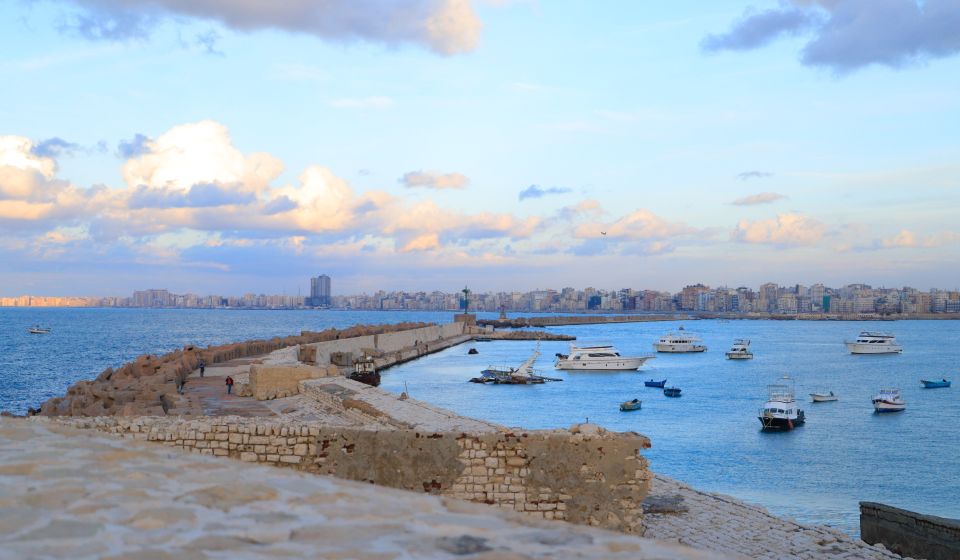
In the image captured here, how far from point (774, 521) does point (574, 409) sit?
974 inches

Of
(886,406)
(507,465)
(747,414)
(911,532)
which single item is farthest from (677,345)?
(507,465)

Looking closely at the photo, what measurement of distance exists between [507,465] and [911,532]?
9.11 m

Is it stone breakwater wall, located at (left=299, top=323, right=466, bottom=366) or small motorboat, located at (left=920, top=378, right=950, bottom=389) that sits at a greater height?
stone breakwater wall, located at (left=299, top=323, right=466, bottom=366)

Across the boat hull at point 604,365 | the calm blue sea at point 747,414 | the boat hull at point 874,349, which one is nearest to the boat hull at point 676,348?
the calm blue sea at point 747,414

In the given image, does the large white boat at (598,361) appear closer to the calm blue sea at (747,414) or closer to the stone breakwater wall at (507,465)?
the calm blue sea at (747,414)

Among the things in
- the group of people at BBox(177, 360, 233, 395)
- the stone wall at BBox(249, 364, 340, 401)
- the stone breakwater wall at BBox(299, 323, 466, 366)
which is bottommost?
the stone breakwater wall at BBox(299, 323, 466, 366)

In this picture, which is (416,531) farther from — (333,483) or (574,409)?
(574,409)

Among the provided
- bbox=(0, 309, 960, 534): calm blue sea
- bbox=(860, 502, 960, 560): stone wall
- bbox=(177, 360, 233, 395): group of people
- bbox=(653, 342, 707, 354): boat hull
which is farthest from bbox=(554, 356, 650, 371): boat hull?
bbox=(860, 502, 960, 560): stone wall

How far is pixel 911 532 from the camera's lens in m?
14.8

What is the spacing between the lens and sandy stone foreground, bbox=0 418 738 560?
2.55m

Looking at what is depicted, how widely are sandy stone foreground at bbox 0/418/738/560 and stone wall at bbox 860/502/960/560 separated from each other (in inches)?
552

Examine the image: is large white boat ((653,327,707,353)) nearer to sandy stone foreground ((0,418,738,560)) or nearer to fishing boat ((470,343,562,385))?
fishing boat ((470,343,562,385))

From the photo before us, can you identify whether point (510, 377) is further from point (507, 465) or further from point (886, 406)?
point (507, 465)

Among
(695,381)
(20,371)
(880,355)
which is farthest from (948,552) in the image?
(880,355)
